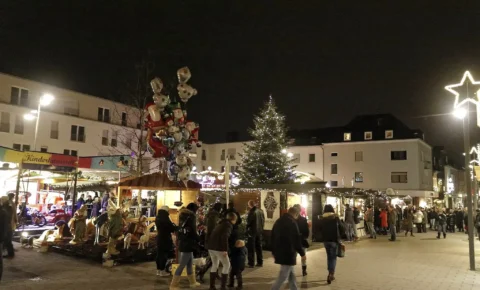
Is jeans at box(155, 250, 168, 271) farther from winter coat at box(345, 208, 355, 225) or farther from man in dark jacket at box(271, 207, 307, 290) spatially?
winter coat at box(345, 208, 355, 225)

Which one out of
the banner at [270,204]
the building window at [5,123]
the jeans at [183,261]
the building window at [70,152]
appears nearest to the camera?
the jeans at [183,261]

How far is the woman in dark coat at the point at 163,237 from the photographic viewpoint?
955 centimetres

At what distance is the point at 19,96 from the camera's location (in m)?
34.1

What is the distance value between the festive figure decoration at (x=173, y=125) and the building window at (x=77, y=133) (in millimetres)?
29336

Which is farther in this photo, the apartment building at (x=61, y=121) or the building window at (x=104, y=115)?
the building window at (x=104, y=115)

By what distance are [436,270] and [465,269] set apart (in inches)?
37.5

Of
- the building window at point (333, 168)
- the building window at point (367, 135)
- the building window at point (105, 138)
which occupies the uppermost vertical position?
the building window at point (367, 135)

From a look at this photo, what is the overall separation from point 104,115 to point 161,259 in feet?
112

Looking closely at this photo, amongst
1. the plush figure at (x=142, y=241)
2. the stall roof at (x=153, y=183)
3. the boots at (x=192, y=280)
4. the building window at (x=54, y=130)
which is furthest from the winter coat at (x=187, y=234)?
the building window at (x=54, y=130)

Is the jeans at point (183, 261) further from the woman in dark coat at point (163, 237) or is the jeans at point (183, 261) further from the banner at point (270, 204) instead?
the banner at point (270, 204)

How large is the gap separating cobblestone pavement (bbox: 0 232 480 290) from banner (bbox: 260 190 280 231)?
10.6 feet

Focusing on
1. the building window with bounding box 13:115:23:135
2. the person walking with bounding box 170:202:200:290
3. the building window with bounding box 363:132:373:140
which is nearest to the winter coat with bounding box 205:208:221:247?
the person walking with bounding box 170:202:200:290

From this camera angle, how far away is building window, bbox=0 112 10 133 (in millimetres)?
33125

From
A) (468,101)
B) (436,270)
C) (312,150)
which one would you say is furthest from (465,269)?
(312,150)
